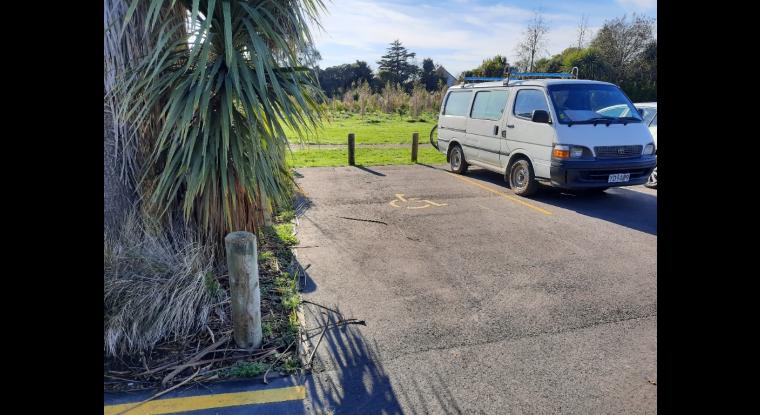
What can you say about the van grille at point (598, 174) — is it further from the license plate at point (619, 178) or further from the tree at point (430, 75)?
the tree at point (430, 75)

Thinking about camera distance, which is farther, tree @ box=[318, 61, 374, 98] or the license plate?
tree @ box=[318, 61, 374, 98]

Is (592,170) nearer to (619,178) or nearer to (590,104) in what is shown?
(619,178)

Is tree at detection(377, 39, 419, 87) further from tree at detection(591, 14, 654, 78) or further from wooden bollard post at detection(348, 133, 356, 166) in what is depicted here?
wooden bollard post at detection(348, 133, 356, 166)

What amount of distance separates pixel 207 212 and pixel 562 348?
3.17 m

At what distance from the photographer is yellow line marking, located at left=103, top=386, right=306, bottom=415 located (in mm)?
2635

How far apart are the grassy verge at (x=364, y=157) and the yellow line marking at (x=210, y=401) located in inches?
343

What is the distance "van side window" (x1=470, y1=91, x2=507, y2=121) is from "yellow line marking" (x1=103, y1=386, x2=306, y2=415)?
7145 millimetres

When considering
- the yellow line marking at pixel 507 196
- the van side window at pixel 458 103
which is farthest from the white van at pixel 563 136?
the van side window at pixel 458 103

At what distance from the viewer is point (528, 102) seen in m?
8.04

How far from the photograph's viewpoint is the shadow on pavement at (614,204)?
6707 millimetres

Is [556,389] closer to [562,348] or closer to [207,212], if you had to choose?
[562,348]

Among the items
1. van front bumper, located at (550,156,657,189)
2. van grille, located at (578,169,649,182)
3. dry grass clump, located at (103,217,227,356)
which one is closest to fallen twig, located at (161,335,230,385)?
dry grass clump, located at (103,217,227,356)
